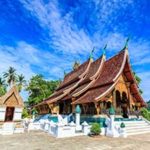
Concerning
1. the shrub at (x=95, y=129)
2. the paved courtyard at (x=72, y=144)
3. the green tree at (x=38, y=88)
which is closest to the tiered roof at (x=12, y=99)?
the paved courtyard at (x=72, y=144)

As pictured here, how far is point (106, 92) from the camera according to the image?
41.6 ft

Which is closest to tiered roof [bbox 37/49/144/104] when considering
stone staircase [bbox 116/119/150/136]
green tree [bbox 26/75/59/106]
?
stone staircase [bbox 116/119/150/136]

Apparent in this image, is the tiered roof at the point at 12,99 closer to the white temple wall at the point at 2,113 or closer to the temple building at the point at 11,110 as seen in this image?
the temple building at the point at 11,110

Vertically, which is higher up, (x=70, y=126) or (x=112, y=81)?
(x=112, y=81)

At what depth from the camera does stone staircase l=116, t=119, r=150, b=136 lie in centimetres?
1173

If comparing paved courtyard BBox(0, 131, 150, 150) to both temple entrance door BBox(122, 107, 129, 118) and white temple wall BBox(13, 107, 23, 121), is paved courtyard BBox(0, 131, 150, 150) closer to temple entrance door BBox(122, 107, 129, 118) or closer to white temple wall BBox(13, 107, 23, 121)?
white temple wall BBox(13, 107, 23, 121)

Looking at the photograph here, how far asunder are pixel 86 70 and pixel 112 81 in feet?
→ 20.2

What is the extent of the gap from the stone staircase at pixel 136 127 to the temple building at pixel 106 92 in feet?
4.72

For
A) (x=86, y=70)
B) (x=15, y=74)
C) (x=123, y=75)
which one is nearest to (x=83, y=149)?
(x=123, y=75)

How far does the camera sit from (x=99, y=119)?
40.5ft

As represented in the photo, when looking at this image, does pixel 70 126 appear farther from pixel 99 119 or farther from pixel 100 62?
pixel 100 62

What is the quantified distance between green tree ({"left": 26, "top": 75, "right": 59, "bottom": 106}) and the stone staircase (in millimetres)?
21928

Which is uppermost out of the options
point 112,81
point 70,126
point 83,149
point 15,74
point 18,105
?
point 15,74

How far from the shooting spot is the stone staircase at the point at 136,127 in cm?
1173
